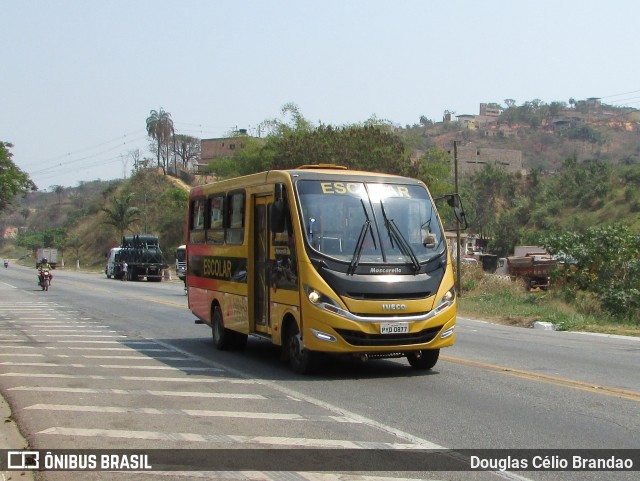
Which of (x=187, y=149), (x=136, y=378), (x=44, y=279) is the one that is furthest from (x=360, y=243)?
(x=187, y=149)

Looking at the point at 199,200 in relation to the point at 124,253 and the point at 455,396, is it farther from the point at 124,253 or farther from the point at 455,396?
the point at 124,253

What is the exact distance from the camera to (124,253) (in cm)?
5928

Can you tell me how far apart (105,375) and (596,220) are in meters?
71.2

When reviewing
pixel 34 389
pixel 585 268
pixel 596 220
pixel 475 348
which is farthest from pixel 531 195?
pixel 34 389

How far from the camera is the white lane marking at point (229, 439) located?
292 inches

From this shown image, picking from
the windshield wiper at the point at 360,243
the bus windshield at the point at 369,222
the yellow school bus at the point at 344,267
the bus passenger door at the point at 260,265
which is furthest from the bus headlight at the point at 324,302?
the bus passenger door at the point at 260,265

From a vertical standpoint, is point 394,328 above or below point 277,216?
below

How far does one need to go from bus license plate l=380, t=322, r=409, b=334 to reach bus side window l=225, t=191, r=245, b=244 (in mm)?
3428

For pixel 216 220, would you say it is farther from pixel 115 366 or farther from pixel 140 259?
pixel 140 259

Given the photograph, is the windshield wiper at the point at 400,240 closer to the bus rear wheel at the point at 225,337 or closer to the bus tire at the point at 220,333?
the bus rear wheel at the point at 225,337

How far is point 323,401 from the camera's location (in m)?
9.58

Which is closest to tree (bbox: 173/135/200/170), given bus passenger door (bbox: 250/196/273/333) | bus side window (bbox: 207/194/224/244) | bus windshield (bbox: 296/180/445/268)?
bus side window (bbox: 207/194/224/244)

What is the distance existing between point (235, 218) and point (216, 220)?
1.21 meters

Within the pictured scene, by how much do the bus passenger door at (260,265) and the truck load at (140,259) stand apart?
44.9 meters
